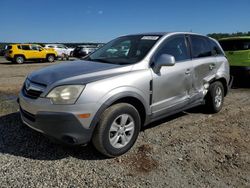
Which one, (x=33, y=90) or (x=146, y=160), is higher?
(x=33, y=90)

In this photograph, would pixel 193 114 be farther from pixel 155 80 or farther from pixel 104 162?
pixel 104 162

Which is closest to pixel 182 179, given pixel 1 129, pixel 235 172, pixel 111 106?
pixel 235 172

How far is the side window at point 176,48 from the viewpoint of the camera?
4379mm

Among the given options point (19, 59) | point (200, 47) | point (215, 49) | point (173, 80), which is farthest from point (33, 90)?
point (19, 59)

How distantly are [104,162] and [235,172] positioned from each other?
167cm

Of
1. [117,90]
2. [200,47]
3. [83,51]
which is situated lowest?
[83,51]

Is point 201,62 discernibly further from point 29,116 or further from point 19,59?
point 19,59

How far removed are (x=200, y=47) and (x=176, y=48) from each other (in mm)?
877

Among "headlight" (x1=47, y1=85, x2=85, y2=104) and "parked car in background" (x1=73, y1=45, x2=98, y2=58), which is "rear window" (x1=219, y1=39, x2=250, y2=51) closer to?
"parked car in background" (x1=73, y1=45, x2=98, y2=58)

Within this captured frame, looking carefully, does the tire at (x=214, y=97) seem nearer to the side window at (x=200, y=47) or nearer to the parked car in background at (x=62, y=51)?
the side window at (x=200, y=47)

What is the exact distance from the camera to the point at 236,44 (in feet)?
28.8

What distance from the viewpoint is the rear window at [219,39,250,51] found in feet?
27.9

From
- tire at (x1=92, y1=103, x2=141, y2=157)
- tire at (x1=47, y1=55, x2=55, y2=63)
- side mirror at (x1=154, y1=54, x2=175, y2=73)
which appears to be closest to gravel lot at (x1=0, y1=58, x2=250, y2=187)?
tire at (x1=92, y1=103, x2=141, y2=157)

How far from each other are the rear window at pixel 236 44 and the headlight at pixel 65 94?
22.7 feet
